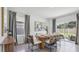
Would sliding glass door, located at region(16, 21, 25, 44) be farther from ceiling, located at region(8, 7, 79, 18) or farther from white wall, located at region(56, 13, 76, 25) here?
white wall, located at region(56, 13, 76, 25)

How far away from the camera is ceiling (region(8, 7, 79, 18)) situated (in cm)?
246

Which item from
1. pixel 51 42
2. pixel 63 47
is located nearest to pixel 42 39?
pixel 51 42

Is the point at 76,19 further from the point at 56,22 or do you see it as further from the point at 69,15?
the point at 56,22

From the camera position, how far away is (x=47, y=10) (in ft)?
8.31

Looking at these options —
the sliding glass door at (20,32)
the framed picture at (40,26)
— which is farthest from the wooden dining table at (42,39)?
the sliding glass door at (20,32)

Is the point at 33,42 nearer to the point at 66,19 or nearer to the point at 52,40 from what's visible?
the point at 52,40

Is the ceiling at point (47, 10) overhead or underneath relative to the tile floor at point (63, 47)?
overhead

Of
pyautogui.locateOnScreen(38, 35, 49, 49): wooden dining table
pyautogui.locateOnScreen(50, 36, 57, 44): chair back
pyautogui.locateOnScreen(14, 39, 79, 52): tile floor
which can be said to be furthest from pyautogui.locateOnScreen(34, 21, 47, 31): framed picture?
pyautogui.locateOnScreen(14, 39, 79, 52): tile floor

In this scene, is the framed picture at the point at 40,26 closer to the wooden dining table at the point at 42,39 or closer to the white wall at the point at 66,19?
the wooden dining table at the point at 42,39

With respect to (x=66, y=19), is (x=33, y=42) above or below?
below

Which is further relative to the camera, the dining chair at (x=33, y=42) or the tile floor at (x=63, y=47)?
the dining chair at (x=33, y=42)

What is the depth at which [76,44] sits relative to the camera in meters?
2.48

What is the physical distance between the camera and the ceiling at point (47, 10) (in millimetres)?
2458

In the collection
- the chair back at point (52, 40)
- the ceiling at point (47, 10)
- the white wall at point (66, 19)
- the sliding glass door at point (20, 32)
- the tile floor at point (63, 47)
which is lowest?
the tile floor at point (63, 47)
